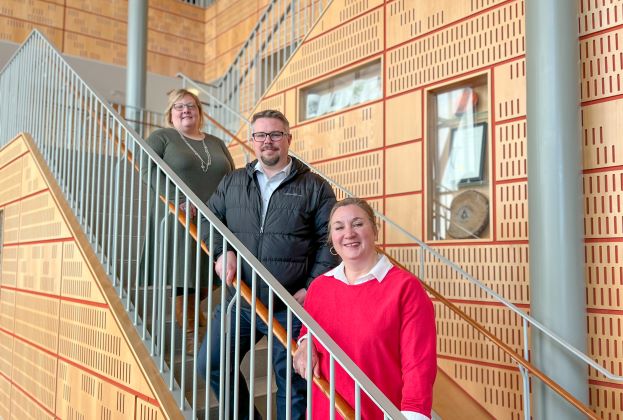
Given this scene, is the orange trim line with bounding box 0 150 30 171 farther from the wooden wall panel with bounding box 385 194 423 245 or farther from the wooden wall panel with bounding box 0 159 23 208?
the wooden wall panel with bounding box 385 194 423 245

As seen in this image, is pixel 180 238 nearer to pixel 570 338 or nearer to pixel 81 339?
pixel 81 339

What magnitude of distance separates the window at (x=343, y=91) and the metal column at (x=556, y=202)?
1.93m

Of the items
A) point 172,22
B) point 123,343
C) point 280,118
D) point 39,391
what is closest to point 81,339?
point 123,343

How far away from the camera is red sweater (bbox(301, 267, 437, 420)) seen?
1564mm

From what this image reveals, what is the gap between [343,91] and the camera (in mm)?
5676

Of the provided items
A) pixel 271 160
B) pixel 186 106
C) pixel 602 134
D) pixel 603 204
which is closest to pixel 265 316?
pixel 271 160

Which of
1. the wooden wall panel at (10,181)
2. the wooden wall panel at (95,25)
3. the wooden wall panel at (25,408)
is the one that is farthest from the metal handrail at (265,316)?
the wooden wall panel at (95,25)

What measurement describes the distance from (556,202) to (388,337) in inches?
88.2

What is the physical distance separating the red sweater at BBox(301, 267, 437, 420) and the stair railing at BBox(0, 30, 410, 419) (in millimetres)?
106

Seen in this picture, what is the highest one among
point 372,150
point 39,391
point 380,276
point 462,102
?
point 462,102

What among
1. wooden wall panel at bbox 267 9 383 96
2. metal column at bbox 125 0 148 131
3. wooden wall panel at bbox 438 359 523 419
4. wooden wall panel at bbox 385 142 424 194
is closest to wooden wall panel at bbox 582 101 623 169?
wooden wall panel at bbox 385 142 424 194

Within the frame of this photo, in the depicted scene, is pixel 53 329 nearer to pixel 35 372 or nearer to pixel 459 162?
pixel 35 372

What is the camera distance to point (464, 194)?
14.6ft

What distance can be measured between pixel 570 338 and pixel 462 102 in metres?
2.18
